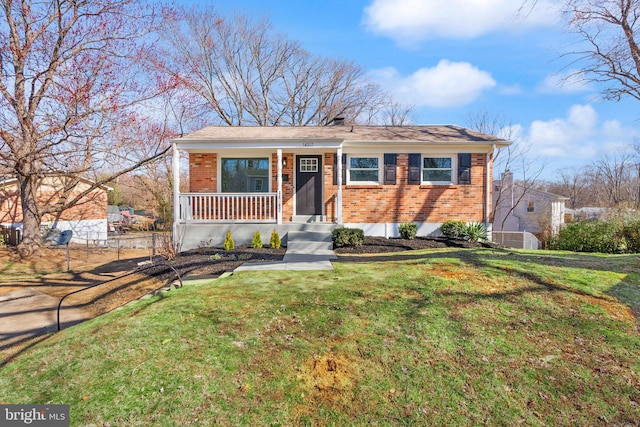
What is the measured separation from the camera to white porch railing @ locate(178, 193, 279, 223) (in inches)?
408

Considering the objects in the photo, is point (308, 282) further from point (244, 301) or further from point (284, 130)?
point (284, 130)

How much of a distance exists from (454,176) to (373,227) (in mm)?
3261

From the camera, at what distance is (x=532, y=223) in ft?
82.1

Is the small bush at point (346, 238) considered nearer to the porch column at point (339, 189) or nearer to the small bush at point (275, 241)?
the porch column at point (339, 189)

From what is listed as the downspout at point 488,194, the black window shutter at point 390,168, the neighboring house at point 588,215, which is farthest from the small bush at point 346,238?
the neighboring house at point 588,215

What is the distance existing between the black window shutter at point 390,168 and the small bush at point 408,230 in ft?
5.12

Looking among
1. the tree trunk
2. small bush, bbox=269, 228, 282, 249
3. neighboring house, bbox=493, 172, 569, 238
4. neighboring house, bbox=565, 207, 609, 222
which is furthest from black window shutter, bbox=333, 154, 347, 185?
neighboring house, bbox=493, 172, 569, 238

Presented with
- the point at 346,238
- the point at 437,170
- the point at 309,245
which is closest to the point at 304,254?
the point at 309,245

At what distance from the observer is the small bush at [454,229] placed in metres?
10.9

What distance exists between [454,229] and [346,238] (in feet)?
12.8

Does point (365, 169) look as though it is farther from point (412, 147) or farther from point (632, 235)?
point (632, 235)

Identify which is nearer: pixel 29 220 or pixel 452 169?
pixel 452 169

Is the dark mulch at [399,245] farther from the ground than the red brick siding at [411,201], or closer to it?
closer to it

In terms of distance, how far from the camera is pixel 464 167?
37.3 ft
